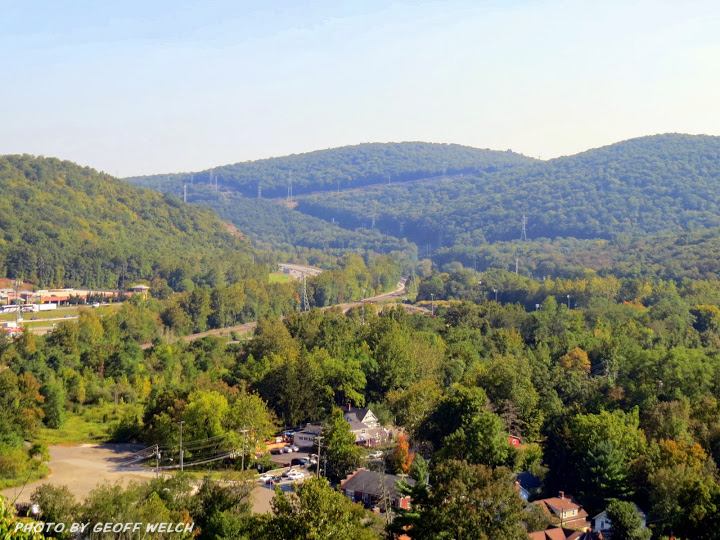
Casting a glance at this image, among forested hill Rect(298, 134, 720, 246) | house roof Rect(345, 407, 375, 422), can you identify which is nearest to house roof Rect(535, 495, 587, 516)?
house roof Rect(345, 407, 375, 422)

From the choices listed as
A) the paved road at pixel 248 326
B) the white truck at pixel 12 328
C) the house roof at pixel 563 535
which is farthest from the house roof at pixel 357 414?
the white truck at pixel 12 328

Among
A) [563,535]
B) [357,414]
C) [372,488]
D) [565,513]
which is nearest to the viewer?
[563,535]

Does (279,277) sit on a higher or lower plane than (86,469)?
lower

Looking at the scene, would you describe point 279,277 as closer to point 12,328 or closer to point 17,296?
point 17,296

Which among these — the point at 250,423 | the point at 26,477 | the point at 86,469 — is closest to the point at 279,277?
the point at 250,423

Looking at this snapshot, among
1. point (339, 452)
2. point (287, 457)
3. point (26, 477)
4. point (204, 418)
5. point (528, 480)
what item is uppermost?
point (204, 418)

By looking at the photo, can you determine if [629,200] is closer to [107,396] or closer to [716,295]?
[716,295]

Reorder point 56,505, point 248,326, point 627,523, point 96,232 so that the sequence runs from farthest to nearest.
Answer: point 96,232
point 248,326
point 627,523
point 56,505

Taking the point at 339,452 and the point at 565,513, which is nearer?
the point at 565,513
